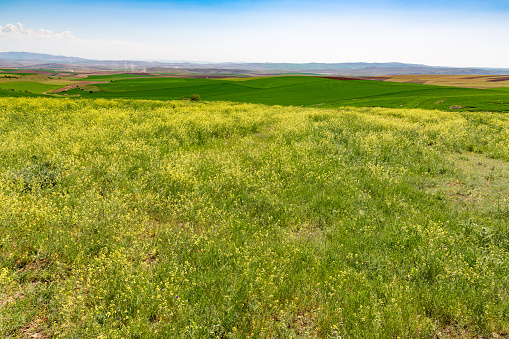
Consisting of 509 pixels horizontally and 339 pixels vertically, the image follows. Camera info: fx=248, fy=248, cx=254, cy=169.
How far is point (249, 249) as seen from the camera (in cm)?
549

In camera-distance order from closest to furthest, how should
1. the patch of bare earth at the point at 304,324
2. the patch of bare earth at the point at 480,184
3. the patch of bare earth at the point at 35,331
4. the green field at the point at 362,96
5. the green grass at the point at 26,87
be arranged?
the patch of bare earth at the point at 35,331 → the patch of bare earth at the point at 304,324 → the patch of bare earth at the point at 480,184 → the green field at the point at 362,96 → the green grass at the point at 26,87

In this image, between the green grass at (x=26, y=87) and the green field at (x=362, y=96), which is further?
the green grass at (x=26, y=87)

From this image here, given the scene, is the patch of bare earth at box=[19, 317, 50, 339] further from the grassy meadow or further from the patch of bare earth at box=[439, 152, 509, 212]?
the patch of bare earth at box=[439, 152, 509, 212]

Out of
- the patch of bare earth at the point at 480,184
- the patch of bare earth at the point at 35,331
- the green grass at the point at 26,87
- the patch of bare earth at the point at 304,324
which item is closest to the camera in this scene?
the patch of bare earth at the point at 35,331

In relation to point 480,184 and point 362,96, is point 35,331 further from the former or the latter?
point 362,96

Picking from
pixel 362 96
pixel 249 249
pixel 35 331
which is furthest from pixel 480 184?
pixel 362 96

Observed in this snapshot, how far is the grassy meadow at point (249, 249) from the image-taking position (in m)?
3.85

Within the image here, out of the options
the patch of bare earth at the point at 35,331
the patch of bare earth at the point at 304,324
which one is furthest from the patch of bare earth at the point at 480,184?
the patch of bare earth at the point at 35,331

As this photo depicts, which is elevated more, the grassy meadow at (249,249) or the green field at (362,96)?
the green field at (362,96)

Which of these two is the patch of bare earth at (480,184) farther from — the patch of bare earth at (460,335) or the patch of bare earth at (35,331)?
the patch of bare earth at (35,331)

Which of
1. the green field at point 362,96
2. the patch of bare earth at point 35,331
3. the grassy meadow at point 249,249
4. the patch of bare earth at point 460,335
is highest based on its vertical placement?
the green field at point 362,96

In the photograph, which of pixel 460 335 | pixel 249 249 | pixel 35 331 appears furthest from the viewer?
pixel 249 249

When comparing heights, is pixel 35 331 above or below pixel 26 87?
below

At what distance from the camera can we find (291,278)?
186 inches
